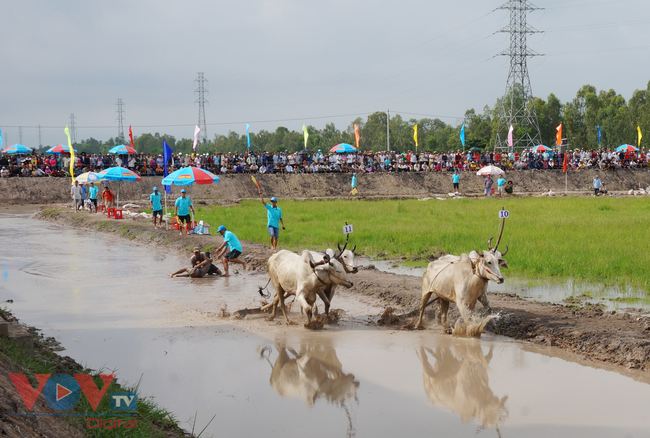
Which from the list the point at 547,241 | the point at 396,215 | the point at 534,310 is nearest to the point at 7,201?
the point at 396,215

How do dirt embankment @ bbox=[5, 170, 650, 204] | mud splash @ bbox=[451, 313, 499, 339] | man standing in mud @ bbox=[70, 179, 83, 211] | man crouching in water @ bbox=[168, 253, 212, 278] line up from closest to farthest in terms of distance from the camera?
A: mud splash @ bbox=[451, 313, 499, 339] < man crouching in water @ bbox=[168, 253, 212, 278] < man standing in mud @ bbox=[70, 179, 83, 211] < dirt embankment @ bbox=[5, 170, 650, 204]

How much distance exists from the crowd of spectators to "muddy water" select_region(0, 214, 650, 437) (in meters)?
29.2

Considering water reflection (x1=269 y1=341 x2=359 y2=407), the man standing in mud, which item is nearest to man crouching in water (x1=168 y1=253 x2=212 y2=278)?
water reflection (x1=269 y1=341 x2=359 y2=407)

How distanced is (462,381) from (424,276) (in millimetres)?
2465

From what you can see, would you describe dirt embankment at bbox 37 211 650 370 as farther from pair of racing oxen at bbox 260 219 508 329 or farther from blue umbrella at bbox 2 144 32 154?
blue umbrella at bbox 2 144 32 154

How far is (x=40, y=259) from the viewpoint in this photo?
17.5 meters

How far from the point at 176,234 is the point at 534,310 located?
13.7 metres

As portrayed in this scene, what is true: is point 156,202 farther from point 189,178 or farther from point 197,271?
point 197,271

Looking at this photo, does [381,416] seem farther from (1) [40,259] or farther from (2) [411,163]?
(2) [411,163]

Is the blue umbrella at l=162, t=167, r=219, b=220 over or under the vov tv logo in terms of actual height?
over

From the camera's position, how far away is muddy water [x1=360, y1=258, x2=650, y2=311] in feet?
35.3

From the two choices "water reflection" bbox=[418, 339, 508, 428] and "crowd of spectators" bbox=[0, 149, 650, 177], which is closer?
"water reflection" bbox=[418, 339, 508, 428]

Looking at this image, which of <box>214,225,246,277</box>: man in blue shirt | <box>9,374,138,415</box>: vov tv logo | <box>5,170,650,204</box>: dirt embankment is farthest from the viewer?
<box>5,170,650,204</box>: dirt embankment

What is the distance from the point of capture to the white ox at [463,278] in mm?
8523
